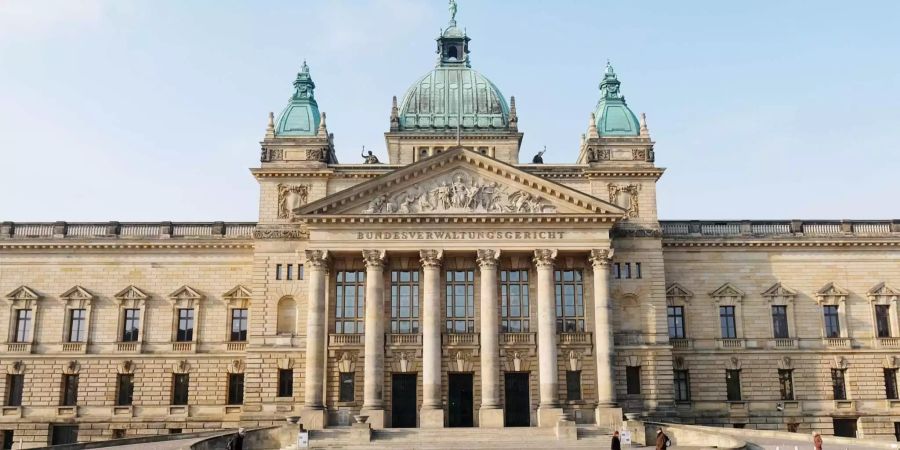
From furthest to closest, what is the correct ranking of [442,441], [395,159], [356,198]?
[395,159]
[356,198]
[442,441]

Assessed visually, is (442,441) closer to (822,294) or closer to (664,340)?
(664,340)

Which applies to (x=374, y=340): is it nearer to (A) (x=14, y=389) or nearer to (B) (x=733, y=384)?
(B) (x=733, y=384)

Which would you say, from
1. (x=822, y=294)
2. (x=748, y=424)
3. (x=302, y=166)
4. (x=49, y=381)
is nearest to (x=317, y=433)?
(x=302, y=166)

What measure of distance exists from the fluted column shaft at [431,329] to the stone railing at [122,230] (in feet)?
45.5

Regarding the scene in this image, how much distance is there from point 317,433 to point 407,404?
25.8 feet

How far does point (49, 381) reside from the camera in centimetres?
5306

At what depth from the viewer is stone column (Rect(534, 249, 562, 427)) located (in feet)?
154

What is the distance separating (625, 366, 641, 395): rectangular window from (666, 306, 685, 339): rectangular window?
4551 millimetres

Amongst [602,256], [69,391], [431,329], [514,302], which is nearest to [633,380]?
[602,256]

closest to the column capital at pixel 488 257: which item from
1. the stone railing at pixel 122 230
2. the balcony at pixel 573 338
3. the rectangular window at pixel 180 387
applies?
→ the balcony at pixel 573 338

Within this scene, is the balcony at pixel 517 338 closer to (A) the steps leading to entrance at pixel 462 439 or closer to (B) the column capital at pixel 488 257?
(B) the column capital at pixel 488 257

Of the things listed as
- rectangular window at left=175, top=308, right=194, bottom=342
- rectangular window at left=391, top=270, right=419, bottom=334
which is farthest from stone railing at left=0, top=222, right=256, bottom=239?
rectangular window at left=391, top=270, right=419, bottom=334

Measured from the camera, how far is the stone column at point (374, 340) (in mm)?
47031

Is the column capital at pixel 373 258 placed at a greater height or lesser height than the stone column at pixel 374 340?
greater
